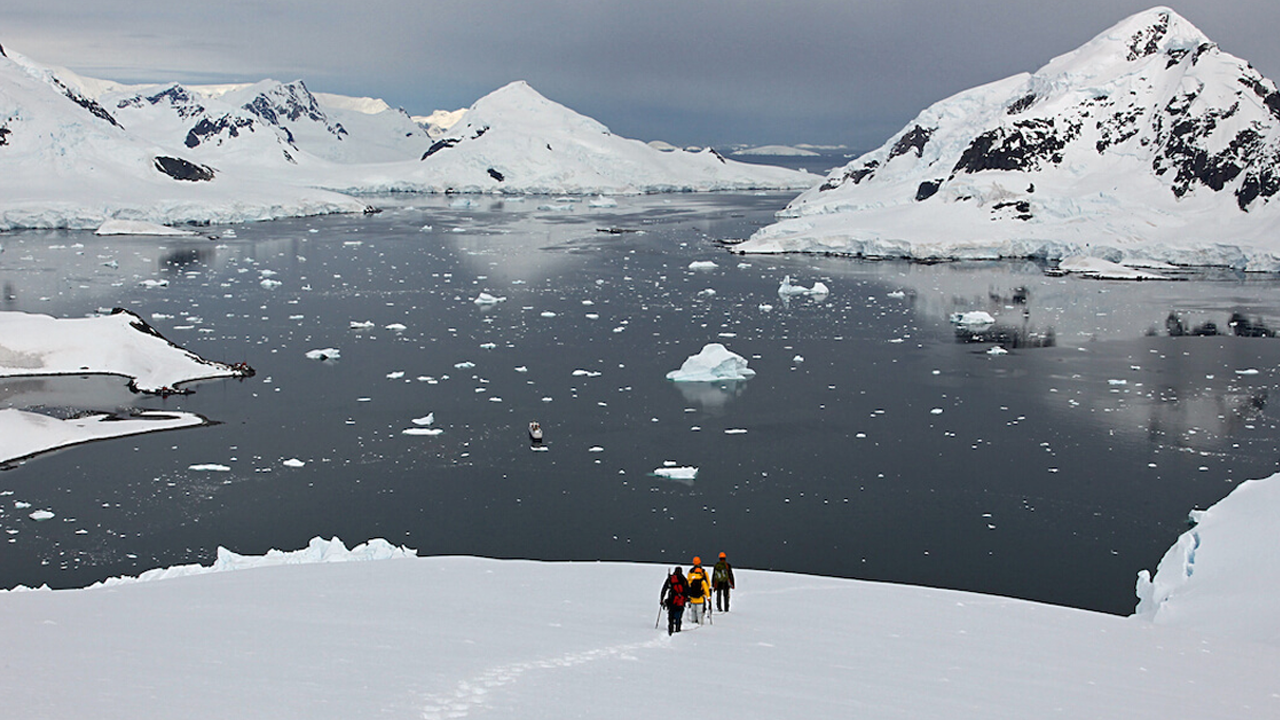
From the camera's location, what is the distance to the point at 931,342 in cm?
3212

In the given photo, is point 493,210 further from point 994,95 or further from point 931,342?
point 931,342

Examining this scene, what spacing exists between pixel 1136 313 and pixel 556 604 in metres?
33.3

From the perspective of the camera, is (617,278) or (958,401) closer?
(958,401)

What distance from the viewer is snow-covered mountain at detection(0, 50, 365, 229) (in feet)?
222

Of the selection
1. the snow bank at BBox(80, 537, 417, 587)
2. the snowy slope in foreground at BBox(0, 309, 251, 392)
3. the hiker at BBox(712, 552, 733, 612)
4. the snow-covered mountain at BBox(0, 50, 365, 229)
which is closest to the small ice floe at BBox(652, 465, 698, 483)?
the snow bank at BBox(80, 537, 417, 587)

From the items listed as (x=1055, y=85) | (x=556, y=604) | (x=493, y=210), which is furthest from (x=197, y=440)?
(x=493, y=210)

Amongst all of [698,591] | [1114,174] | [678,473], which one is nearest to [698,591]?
[698,591]

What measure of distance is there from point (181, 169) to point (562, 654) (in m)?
82.2

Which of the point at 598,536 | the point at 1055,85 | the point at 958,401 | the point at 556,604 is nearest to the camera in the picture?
the point at 556,604

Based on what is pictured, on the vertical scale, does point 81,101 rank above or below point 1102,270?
above

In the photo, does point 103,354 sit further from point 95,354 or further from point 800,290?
point 800,290

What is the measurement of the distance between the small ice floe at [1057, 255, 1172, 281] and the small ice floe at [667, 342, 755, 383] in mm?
28749

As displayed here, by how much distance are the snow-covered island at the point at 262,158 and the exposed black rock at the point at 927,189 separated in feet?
146

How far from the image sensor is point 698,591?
9719 millimetres
